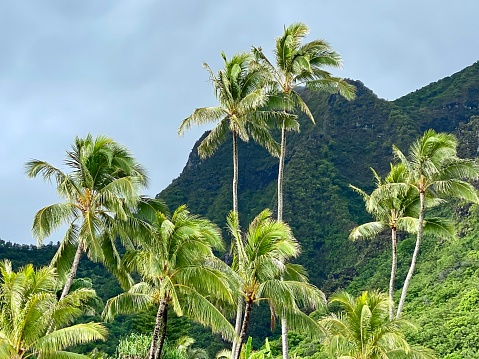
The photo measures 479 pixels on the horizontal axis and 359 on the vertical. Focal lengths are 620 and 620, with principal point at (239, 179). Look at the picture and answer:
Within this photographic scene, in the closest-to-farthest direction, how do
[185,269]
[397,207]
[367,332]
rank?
[185,269], [367,332], [397,207]

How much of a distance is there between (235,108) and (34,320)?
32.8ft

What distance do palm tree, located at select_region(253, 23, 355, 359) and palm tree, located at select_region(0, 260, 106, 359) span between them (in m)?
8.89

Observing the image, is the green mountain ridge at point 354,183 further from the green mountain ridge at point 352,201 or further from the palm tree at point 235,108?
the palm tree at point 235,108

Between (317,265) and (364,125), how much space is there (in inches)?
1452

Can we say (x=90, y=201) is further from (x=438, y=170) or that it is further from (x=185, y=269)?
(x=438, y=170)

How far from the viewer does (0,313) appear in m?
13.7

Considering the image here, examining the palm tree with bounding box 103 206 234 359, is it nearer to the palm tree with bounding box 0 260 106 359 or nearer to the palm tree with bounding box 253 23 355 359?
the palm tree with bounding box 0 260 106 359

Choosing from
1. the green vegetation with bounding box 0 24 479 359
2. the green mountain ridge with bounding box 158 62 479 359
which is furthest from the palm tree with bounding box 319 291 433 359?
the green mountain ridge with bounding box 158 62 479 359

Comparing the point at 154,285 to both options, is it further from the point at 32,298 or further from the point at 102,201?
the point at 32,298

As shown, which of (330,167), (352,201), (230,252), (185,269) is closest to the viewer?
(185,269)

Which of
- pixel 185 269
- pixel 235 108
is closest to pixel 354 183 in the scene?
pixel 235 108

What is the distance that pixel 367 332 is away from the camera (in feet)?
59.9

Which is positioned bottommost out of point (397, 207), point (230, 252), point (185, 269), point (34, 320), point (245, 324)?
point (245, 324)

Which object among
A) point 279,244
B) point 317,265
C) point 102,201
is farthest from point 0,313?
point 317,265
